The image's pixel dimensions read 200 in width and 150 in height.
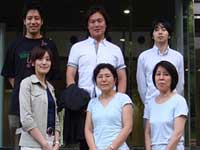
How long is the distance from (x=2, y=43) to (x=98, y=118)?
656 centimetres

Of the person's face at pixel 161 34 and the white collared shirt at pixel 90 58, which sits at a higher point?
the person's face at pixel 161 34

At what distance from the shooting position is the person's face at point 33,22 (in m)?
5.64

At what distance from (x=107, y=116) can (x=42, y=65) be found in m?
0.82

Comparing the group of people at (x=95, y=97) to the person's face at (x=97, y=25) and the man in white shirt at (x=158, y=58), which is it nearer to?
the person's face at (x=97, y=25)

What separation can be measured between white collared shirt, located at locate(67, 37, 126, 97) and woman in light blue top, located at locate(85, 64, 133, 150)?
0.30 m

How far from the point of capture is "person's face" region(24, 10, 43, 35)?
5.64m

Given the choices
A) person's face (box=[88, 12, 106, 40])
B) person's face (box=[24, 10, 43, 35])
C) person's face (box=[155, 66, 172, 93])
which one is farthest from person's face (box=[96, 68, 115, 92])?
person's face (box=[24, 10, 43, 35])

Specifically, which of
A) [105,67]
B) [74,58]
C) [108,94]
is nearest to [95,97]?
[108,94]

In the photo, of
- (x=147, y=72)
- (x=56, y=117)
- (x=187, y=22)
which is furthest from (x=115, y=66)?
(x=187, y=22)

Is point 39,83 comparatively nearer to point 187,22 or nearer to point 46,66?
point 46,66

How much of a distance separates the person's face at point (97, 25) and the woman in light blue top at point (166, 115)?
84cm

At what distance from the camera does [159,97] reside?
5.21 meters

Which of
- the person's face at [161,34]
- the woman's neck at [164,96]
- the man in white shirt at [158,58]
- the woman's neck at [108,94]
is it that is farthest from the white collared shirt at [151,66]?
the woman's neck at [108,94]

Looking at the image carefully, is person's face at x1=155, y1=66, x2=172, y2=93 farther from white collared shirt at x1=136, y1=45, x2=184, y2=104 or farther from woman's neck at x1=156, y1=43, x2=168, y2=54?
woman's neck at x1=156, y1=43, x2=168, y2=54
